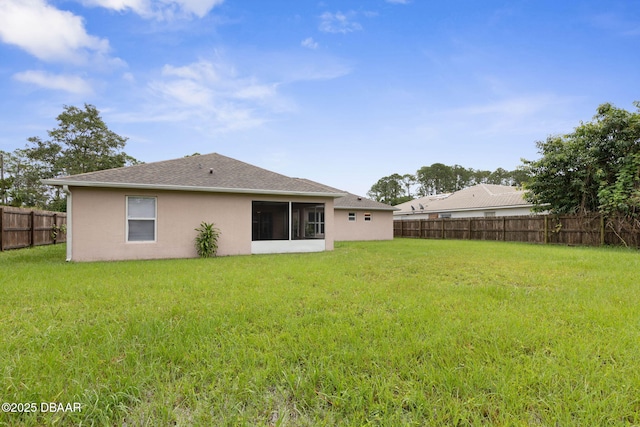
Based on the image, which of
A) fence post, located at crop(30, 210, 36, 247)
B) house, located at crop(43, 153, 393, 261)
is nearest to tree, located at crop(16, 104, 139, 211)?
fence post, located at crop(30, 210, 36, 247)

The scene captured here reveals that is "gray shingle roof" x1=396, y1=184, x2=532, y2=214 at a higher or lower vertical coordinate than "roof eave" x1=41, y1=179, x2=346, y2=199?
higher

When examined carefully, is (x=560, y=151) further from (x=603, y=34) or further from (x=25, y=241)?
(x=25, y=241)

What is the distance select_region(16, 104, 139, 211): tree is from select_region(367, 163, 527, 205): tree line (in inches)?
1583

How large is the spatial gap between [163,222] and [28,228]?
8.03 meters

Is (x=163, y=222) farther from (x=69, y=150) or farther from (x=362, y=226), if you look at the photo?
(x=69, y=150)

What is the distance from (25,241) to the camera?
12891mm

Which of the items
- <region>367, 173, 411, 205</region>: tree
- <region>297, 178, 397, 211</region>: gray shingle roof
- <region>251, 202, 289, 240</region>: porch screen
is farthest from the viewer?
<region>367, 173, 411, 205</region>: tree

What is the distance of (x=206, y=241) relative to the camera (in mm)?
10211

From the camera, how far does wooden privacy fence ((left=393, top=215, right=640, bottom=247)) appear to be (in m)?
12.6

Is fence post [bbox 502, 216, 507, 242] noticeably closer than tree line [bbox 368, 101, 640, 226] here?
No

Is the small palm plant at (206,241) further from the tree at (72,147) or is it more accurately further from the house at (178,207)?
the tree at (72,147)

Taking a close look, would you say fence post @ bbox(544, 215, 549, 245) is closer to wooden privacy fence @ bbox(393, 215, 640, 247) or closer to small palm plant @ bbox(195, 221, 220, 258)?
wooden privacy fence @ bbox(393, 215, 640, 247)

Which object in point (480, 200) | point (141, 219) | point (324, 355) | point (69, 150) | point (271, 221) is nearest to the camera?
point (324, 355)

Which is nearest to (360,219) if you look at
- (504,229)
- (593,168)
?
(504,229)
